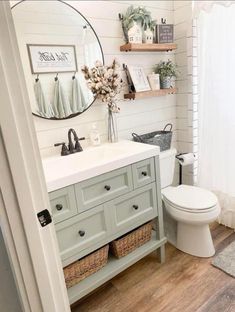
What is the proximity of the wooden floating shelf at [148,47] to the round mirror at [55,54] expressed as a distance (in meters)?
0.22

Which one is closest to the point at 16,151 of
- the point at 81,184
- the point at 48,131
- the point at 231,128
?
the point at 81,184

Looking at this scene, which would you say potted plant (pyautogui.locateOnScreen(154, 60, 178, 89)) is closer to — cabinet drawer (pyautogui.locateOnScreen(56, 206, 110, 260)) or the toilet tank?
the toilet tank

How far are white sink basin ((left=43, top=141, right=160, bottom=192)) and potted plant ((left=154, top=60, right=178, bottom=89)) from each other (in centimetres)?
73

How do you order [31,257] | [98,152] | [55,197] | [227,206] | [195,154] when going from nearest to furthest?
[31,257] < [55,197] < [98,152] < [227,206] < [195,154]

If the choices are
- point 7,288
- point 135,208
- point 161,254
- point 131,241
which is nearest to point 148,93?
point 135,208

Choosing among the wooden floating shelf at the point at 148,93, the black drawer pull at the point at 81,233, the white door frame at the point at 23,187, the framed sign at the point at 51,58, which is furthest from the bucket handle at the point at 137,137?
the white door frame at the point at 23,187

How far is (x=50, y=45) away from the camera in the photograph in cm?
170

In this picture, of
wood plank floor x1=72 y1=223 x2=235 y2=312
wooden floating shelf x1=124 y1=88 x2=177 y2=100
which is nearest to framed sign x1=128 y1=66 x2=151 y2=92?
wooden floating shelf x1=124 y1=88 x2=177 y2=100

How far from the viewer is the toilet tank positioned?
6.87 feet

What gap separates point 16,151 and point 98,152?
45.5 inches

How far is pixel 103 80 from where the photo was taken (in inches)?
70.8

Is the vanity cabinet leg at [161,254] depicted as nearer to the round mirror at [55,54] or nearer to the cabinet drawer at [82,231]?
the cabinet drawer at [82,231]

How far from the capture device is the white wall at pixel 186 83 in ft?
7.39

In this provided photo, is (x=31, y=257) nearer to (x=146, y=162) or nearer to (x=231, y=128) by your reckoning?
(x=146, y=162)
